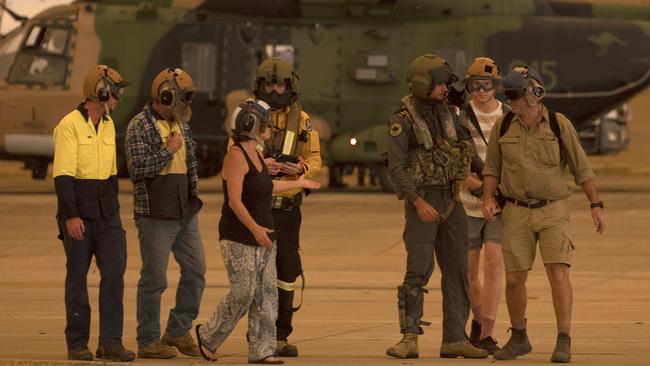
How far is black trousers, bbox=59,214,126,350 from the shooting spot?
11.5 m

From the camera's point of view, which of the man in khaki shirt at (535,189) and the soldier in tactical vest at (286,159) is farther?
the soldier in tactical vest at (286,159)

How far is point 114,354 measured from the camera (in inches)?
449

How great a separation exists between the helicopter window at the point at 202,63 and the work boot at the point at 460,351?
1606 cm

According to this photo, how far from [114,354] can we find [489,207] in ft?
8.69

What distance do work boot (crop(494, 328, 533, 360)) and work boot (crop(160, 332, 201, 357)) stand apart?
2.03 meters

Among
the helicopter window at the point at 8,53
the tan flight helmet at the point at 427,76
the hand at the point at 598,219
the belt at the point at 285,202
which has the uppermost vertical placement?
the helicopter window at the point at 8,53

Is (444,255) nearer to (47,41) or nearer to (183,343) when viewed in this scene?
(183,343)

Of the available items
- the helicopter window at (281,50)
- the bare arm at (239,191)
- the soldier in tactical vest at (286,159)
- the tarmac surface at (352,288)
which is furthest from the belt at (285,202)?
the helicopter window at (281,50)

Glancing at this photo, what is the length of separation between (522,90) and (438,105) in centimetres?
62

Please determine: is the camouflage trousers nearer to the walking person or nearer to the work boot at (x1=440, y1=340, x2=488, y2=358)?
the work boot at (x1=440, y1=340, x2=488, y2=358)

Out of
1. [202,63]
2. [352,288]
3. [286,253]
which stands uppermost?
[202,63]

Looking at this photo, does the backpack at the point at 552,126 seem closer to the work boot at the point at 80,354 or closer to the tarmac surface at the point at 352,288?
the tarmac surface at the point at 352,288

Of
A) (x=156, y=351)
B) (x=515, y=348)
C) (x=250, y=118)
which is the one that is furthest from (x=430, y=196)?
(x=156, y=351)

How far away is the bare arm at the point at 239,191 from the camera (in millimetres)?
11133
